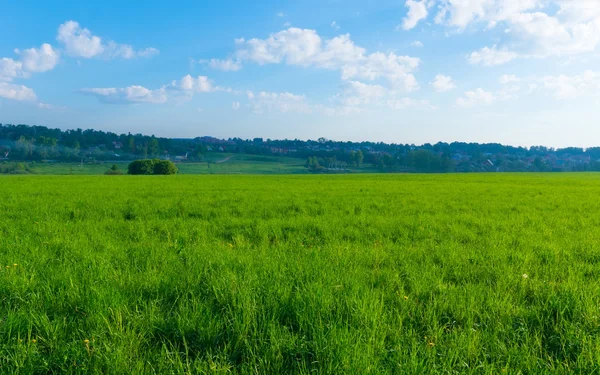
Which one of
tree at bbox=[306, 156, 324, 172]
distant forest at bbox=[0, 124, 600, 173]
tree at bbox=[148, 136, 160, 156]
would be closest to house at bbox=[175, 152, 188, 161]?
distant forest at bbox=[0, 124, 600, 173]

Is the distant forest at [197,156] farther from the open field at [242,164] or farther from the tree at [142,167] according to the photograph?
the tree at [142,167]

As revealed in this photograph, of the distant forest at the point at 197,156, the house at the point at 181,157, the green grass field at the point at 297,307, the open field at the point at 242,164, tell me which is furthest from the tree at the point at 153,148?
the green grass field at the point at 297,307

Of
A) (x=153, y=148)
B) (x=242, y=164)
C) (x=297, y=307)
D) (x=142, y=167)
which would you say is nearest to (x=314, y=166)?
(x=242, y=164)

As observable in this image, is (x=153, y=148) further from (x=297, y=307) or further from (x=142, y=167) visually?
(x=297, y=307)

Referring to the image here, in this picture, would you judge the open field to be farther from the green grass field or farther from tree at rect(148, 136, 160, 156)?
the green grass field

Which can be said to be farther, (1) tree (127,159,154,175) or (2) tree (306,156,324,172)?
(2) tree (306,156,324,172)

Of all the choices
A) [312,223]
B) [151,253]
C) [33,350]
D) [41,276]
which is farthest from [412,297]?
[312,223]

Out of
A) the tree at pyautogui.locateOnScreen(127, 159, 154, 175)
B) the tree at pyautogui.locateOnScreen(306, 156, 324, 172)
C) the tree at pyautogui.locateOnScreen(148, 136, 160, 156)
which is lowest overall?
the tree at pyautogui.locateOnScreen(127, 159, 154, 175)

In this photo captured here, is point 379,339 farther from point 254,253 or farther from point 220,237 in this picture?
point 220,237

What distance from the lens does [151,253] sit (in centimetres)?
598

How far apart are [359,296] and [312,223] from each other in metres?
5.82

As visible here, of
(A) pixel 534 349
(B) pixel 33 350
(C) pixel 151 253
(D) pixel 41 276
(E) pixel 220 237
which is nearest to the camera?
(B) pixel 33 350

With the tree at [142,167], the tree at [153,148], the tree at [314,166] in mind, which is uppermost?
the tree at [153,148]

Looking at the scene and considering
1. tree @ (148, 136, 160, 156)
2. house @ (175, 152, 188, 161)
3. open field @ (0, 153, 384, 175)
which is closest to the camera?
open field @ (0, 153, 384, 175)
